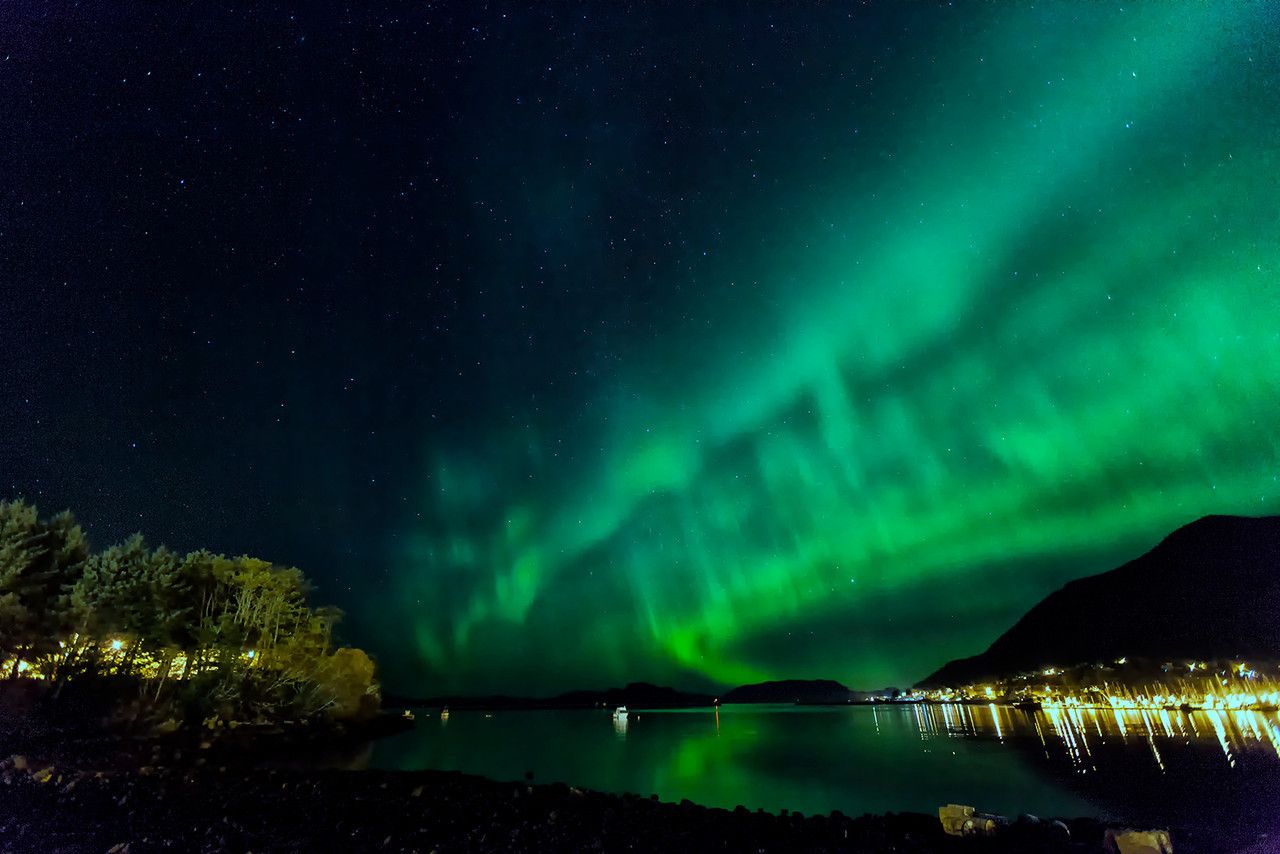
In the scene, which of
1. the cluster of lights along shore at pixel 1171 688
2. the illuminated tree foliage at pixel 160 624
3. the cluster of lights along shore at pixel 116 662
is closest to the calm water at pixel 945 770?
the illuminated tree foliage at pixel 160 624

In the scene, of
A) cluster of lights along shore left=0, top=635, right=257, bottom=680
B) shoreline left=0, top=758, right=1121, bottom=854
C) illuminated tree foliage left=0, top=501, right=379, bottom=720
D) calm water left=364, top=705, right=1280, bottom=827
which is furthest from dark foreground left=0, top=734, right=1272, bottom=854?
cluster of lights along shore left=0, top=635, right=257, bottom=680

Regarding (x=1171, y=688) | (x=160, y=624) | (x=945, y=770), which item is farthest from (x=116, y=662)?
(x=1171, y=688)

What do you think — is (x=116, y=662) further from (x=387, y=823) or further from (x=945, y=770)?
(x=945, y=770)

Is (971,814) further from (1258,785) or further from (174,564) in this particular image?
(174,564)

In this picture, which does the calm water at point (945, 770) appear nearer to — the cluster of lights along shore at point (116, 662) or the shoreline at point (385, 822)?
the shoreline at point (385, 822)

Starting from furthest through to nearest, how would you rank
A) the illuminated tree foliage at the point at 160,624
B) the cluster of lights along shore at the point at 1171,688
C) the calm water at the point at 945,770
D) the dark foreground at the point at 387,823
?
the cluster of lights along shore at the point at 1171,688 < the illuminated tree foliage at the point at 160,624 < the calm water at the point at 945,770 < the dark foreground at the point at 387,823

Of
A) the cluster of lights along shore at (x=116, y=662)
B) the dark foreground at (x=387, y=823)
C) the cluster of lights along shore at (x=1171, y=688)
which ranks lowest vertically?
the cluster of lights along shore at (x=1171, y=688)

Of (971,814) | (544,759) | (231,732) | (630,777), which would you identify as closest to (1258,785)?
(971,814)

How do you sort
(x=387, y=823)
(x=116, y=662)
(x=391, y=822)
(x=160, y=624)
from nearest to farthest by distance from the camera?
(x=387, y=823) < (x=391, y=822) < (x=160, y=624) < (x=116, y=662)

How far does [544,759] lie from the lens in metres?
62.0

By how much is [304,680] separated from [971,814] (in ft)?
188

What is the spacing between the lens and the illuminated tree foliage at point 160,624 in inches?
1542

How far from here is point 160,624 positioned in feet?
149

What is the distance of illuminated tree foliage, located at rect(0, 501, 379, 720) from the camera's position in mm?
39156
